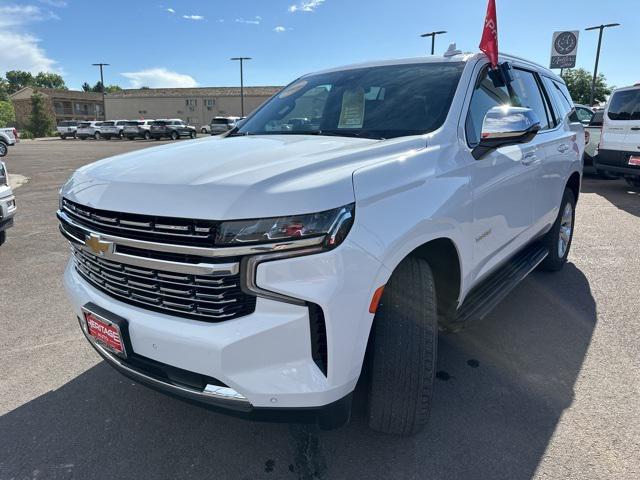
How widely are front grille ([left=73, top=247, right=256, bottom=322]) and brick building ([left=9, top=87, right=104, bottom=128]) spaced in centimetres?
8475

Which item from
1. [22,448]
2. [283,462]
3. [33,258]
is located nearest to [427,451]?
[283,462]

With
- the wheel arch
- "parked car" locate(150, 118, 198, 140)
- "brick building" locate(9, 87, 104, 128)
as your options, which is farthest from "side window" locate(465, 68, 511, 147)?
"brick building" locate(9, 87, 104, 128)

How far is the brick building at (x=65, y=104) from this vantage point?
76.9 meters

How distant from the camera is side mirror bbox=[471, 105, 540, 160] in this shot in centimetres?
257

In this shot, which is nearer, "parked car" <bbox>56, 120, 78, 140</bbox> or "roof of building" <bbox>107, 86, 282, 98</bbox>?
"parked car" <bbox>56, 120, 78, 140</bbox>

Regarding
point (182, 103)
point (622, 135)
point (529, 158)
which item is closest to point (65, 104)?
point (182, 103)

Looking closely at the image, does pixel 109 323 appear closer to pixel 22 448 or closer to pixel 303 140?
pixel 22 448

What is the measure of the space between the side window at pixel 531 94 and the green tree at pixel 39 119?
6516 cm

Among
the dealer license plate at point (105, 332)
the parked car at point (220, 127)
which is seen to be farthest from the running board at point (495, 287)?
the parked car at point (220, 127)

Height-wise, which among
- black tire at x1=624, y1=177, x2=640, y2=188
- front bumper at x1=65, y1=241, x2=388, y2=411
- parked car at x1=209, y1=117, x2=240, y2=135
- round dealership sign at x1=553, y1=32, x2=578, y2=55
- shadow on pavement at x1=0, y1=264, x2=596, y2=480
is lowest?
shadow on pavement at x1=0, y1=264, x2=596, y2=480

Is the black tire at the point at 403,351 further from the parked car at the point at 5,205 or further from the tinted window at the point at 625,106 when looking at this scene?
the tinted window at the point at 625,106

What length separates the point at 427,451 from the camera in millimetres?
2328

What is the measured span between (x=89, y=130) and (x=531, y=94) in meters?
51.5

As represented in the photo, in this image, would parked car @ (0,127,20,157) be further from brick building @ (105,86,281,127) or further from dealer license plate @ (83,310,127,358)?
brick building @ (105,86,281,127)
